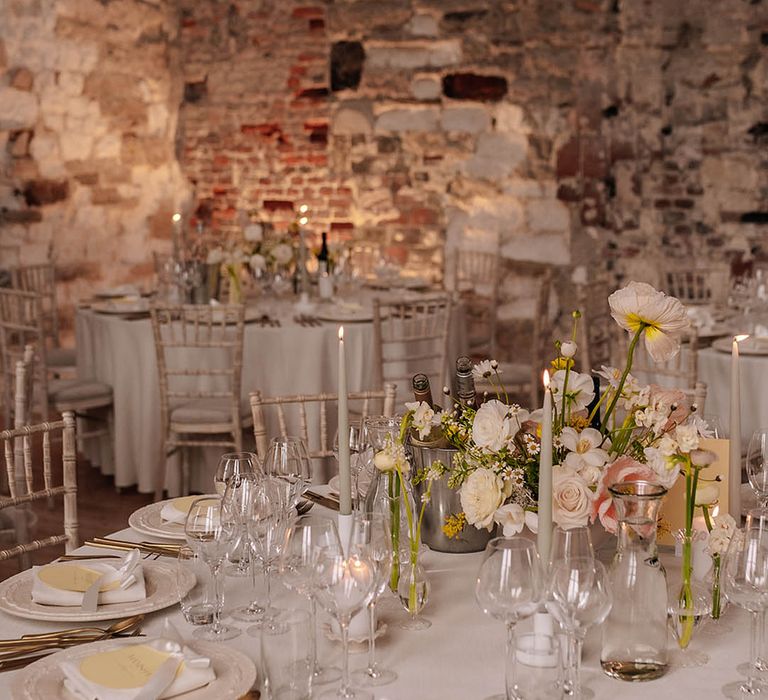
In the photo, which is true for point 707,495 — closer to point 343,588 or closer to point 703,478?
point 703,478

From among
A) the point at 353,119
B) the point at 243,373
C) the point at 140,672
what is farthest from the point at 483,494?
the point at 353,119

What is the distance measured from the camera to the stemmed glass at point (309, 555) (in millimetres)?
1397

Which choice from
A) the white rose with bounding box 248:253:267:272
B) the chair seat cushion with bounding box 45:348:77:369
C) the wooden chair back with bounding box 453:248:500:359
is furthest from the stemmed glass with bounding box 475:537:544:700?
the wooden chair back with bounding box 453:248:500:359

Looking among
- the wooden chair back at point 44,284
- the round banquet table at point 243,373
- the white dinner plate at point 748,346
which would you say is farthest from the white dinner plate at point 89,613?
the wooden chair back at point 44,284

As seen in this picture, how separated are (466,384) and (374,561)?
0.49 meters

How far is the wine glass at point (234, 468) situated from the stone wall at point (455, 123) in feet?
16.7

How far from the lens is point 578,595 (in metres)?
1.34

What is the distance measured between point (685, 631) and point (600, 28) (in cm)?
567

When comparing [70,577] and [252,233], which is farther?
[252,233]

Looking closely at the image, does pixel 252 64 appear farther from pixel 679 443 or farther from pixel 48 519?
pixel 679 443

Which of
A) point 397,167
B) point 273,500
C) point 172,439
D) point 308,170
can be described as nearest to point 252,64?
point 308,170

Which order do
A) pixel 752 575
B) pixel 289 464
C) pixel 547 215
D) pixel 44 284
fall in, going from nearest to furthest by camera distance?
pixel 752 575 → pixel 289 464 → pixel 547 215 → pixel 44 284

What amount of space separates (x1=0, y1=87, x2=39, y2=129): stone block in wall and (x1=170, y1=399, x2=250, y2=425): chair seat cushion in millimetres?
2975

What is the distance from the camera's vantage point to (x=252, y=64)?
7.46m
